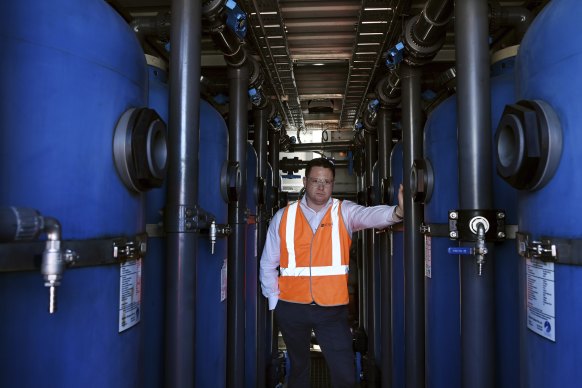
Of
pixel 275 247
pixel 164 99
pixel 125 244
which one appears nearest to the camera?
pixel 125 244

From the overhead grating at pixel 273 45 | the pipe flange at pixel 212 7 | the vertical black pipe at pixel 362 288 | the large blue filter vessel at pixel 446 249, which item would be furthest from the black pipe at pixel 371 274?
the pipe flange at pixel 212 7

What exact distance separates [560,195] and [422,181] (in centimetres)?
102

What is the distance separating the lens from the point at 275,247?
2.79m

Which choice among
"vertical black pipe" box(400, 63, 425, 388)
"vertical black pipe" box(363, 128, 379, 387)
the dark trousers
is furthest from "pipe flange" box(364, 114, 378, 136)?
the dark trousers

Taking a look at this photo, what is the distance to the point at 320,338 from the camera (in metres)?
2.59

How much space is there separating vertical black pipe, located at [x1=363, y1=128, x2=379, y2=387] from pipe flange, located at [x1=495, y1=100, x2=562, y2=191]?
3.04m

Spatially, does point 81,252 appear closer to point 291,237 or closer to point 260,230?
point 291,237

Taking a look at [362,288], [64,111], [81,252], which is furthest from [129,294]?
[362,288]

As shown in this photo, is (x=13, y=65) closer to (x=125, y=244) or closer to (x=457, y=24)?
(x=125, y=244)

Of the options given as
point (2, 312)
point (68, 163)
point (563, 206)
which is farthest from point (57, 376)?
point (563, 206)

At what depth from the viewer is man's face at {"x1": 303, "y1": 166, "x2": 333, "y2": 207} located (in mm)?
2680

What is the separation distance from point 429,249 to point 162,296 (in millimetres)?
1276

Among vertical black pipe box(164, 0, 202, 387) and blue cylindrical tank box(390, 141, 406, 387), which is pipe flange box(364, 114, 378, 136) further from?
vertical black pipe box(164, 0, 202, 387)

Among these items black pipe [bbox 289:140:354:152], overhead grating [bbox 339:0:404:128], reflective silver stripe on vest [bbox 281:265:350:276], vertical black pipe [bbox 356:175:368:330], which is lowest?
vertical black pipe [bbox 356:175:368:330]
